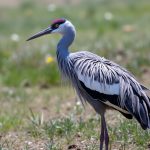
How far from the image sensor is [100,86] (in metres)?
7.65

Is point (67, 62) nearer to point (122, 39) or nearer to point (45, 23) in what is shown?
point (122, 39)

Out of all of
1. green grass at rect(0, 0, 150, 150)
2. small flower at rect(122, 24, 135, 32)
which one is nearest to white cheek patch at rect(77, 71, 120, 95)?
green grass at rect(0, 0, 150, 150)

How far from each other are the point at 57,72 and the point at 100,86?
4716 mm

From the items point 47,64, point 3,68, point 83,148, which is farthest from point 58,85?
point 83,148

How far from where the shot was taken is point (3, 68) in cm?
1311

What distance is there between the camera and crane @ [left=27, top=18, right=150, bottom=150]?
746cm

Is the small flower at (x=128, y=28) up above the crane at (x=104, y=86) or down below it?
above

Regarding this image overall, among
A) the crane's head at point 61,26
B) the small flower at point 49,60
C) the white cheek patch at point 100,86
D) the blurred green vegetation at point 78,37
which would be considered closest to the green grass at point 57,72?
the blurred green vegetation at point 78,37

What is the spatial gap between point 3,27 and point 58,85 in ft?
21.0

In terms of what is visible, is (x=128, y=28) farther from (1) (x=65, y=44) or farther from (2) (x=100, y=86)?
(2) (x=100, y=86)

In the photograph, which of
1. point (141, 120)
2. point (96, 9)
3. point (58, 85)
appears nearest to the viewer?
point (141, 120)

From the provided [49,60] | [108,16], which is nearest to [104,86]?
→ [49,60]

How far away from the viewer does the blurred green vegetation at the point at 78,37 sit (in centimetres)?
1258

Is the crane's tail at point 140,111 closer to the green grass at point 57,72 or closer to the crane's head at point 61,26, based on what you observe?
the green grass at point 57,72
